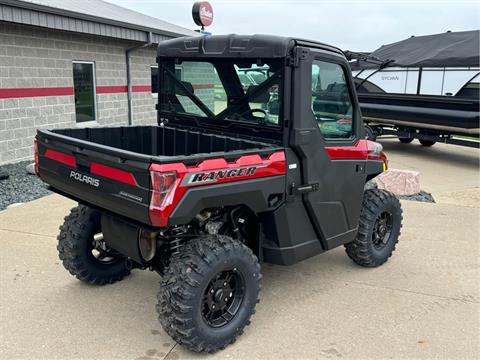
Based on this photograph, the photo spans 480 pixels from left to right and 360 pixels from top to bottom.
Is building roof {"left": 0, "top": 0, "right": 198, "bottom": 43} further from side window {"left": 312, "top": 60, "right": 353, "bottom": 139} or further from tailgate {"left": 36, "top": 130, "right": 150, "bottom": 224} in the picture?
side window {"left": 312, "top": 60, "right": 353, "bottom": 139}

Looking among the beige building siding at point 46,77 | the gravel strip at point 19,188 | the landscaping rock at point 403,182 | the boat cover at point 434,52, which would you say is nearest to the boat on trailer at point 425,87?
the boat cover at point 434,52

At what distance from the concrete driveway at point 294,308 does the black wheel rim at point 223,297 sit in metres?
0.21

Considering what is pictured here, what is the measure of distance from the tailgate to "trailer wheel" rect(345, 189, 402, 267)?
226cm

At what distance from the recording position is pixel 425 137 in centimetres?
1095

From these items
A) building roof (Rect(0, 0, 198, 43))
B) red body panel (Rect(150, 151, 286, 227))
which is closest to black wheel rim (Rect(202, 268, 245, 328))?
red body panel (Rect(150, 151, 286, 227))

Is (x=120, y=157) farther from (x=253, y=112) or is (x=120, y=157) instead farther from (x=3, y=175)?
(x=3, y=175)

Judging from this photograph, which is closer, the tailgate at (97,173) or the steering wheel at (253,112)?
the tailgate at (97,173)

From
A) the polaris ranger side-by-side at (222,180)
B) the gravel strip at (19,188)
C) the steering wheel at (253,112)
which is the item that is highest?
the steering wheel at (253,112)

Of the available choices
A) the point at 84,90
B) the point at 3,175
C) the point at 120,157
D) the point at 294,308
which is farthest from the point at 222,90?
the point at 84,90

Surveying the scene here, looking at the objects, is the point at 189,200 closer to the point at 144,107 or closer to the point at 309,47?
the point at 309,47

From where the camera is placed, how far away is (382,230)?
450 centimetres

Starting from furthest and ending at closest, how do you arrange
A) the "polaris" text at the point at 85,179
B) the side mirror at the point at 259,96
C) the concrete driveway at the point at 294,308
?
the side mirror at the point at 259,96
the concrete driveway at the point at 294,308
the "polaris" text at the point at 85,179

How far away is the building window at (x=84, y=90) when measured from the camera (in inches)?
388

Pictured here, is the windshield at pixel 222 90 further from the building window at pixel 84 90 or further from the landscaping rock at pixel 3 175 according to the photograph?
the building window at pixel 84 90
